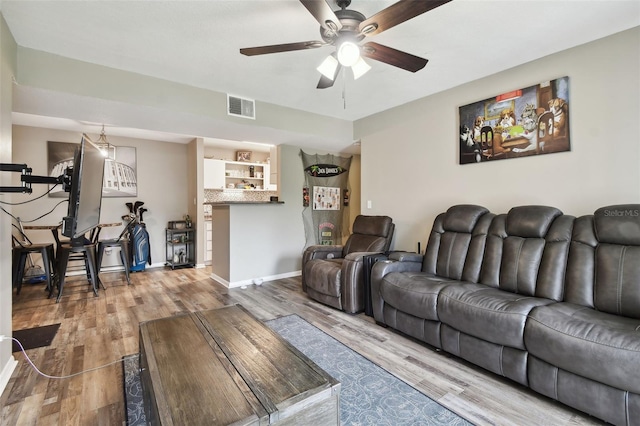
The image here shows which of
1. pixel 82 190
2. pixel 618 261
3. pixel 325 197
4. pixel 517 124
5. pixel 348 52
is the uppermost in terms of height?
pixel 348 52

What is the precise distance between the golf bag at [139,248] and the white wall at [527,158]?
4.14 metres

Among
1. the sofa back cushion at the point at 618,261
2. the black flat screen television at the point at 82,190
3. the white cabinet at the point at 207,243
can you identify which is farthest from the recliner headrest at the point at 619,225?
the white cabinet at the point at 207,243

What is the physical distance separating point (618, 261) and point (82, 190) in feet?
10.7

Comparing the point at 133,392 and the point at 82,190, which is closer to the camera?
the point at 82,190

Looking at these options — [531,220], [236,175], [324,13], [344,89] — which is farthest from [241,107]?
[236,175]

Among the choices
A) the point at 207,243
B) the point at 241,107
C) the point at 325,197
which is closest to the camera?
the point at 241,107

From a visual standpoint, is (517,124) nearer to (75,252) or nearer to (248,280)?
(248,280)

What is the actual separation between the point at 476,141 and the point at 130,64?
11.3 ft

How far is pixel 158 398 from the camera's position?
43.2 inches

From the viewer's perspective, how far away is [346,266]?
3.14 meters

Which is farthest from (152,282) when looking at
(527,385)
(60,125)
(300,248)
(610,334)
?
(610,334)

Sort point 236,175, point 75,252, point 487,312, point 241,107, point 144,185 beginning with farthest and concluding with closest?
1. point 236,175
2. point 144,185
3. point 75,252
4. point 241,107
5. point 487,312

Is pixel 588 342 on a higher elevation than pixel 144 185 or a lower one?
lower

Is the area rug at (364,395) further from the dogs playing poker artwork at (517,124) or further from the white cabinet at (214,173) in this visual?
the white cabinet at (214,173)
